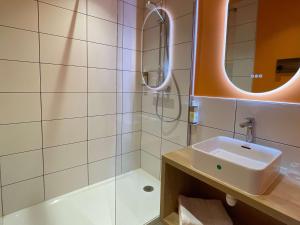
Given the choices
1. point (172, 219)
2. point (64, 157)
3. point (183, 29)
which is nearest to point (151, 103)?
point (183, 29)

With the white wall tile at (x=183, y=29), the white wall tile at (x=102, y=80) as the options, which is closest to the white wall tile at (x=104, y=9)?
the white wall tile at (x=102, y=80)

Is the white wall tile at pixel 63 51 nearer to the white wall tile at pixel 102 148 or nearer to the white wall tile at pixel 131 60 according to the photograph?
the white wall tile at pixel 131 60

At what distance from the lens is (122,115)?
1.91 metres

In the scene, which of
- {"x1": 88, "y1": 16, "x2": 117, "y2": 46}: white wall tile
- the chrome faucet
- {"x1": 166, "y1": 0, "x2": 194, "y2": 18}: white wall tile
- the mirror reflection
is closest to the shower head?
the mirror reflection

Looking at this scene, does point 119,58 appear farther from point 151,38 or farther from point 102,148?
point 102,148

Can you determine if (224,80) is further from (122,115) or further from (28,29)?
(28,29)

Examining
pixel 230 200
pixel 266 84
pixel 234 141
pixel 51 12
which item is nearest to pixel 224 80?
pixel 266 84

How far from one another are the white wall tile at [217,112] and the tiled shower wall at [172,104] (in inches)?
7.1

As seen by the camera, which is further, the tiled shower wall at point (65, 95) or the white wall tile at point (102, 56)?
the white wall tile at point (102, 56)

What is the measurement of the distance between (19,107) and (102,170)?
0.95 meters

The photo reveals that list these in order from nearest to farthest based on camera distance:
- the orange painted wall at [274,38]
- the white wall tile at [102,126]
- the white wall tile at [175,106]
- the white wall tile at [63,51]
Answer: the orange painted wall at [274,38]
the white wall tile at [63,51]
the white wall tile at [175,106]
the white wall tile at [102,126]

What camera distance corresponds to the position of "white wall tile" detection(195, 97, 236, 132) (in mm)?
1202

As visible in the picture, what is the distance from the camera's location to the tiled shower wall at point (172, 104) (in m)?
1.48

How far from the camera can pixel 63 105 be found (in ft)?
5.12
